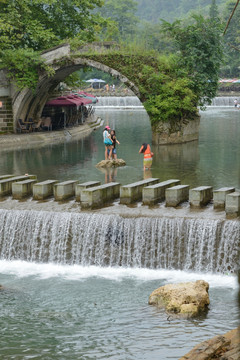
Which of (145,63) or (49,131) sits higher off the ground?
(145,63)

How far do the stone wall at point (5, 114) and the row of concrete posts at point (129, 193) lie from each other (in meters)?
16.8

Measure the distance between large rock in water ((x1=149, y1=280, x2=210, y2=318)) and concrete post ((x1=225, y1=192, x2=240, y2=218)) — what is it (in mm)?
3901

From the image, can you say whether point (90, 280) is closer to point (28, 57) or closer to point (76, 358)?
point (76, 358)

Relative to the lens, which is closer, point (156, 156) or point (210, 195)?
point (210, 195)

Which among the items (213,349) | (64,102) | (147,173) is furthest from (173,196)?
(64,102)

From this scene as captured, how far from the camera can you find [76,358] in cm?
1138

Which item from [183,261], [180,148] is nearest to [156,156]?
[180,148]

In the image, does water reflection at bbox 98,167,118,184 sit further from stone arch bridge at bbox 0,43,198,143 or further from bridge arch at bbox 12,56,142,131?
bridge arch at bbox 12,56,142,131

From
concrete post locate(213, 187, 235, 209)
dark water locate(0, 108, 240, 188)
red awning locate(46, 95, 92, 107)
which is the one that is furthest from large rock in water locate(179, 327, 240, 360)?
red awning locate(46, 95, 92, 107)

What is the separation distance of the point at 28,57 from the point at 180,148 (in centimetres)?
998

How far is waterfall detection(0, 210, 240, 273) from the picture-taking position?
662 inches

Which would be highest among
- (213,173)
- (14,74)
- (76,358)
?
(14,74)

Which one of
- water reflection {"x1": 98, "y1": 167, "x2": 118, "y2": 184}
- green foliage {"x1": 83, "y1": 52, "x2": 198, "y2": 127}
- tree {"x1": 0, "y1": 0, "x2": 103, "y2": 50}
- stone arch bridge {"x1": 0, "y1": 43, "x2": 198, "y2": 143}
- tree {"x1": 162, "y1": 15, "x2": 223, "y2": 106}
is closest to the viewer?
water reflection {"x1": 98, "y1": 167, "x2": 118, "y2": 184}

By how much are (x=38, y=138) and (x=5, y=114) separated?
245cm
